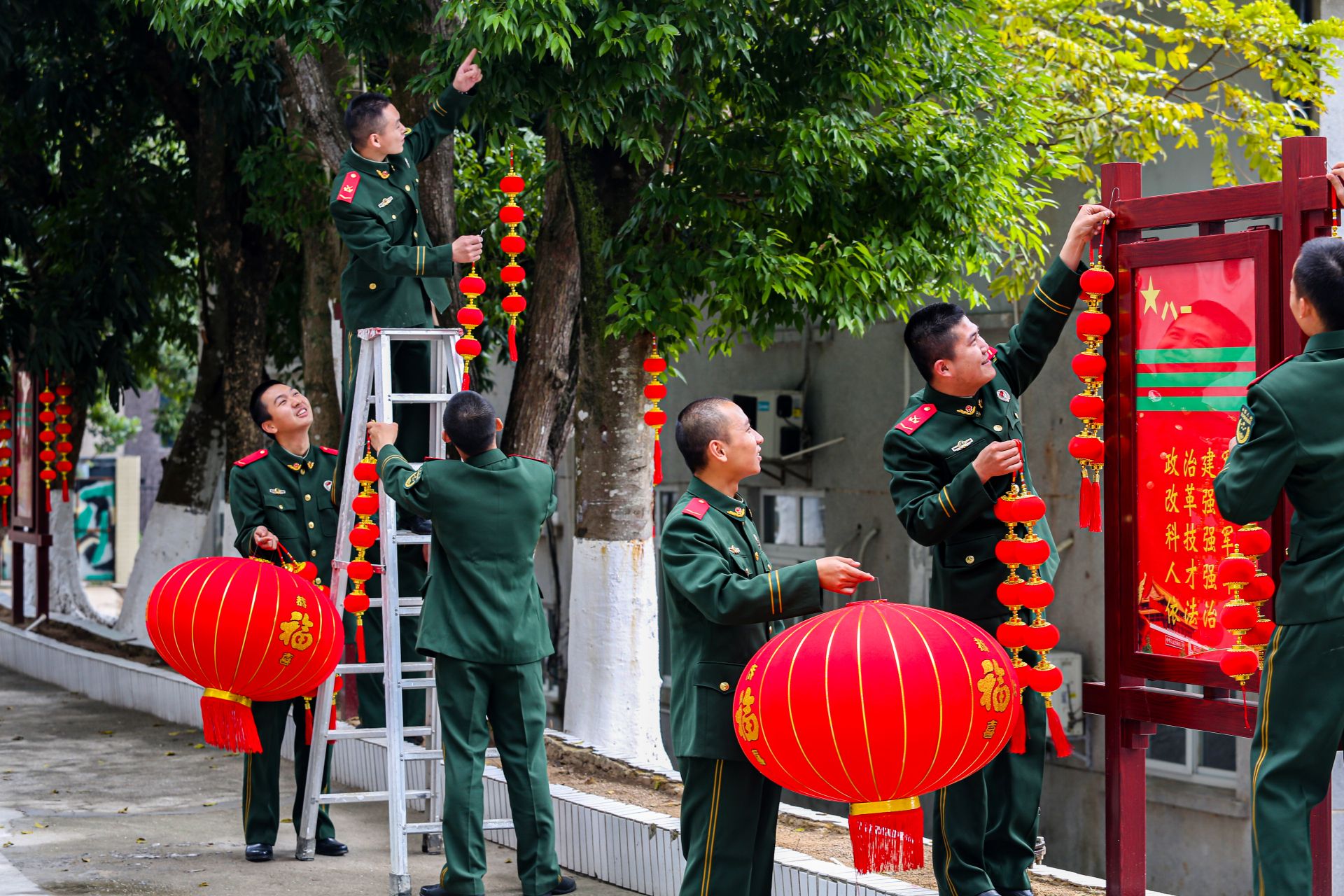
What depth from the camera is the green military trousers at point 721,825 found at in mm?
4496

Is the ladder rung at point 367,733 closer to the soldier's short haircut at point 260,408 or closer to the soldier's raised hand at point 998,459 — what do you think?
the soldier's short haircut at point 260,408

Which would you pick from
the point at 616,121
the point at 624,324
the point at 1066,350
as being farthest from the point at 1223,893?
the point at 616,121

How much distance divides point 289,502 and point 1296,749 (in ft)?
14.7

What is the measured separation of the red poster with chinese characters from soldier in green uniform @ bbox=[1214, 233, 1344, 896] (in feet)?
2.05

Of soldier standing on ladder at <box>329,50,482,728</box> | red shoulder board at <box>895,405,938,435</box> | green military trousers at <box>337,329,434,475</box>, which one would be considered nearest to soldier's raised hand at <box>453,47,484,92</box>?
soldier standing on ladder at <box>329,50,482,728</box>

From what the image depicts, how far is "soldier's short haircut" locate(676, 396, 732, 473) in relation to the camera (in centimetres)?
458

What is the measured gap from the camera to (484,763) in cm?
571

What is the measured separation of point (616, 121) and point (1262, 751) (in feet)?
14.2

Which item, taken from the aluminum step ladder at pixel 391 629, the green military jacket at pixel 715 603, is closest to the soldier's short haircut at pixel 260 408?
the aluminum step ladder at pixel 391 629

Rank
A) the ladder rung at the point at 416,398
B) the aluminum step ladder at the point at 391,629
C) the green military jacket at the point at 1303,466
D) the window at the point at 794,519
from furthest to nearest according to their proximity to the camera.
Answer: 1. the window at the point at 794,519
2. the ladder rung at the point at 416,398
3. the aluminum step ladder at the point at 391,629
4. the green military jacket at the point at 1303,466

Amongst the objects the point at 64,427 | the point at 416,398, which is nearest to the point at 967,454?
the point at 416,398

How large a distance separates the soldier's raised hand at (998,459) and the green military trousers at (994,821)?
655 mm

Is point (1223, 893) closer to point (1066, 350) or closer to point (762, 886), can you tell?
point (1066, 350)

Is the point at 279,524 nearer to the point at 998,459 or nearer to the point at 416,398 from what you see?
the point at 416,398
